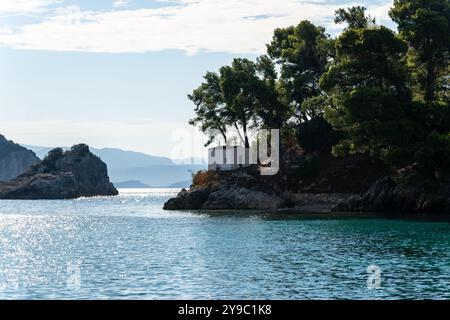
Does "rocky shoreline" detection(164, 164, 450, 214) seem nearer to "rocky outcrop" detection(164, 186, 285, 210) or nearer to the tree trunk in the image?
"rocky outcrop" detection(164, 186, 285, 210)

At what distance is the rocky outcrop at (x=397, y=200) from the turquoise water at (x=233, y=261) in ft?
34.4

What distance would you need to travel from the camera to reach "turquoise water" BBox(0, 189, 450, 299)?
3238 cm

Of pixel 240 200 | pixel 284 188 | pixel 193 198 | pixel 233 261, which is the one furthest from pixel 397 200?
pixel 233 261

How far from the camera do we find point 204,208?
109 m

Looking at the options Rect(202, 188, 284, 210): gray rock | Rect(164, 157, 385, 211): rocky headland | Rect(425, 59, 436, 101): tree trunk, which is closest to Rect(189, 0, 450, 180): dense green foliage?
Rect(425, 59, 436, 101): tree trunk

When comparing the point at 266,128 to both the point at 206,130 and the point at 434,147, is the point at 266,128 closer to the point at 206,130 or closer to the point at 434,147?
the point at 206,130

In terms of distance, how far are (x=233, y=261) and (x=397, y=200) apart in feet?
151

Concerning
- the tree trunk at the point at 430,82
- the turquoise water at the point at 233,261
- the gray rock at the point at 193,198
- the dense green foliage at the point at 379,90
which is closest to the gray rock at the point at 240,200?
the gray rock at the point at 193,198

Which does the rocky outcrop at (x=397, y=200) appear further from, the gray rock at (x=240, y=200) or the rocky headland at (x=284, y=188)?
the gray rock at (x=240, y=200)

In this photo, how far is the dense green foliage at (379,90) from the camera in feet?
261

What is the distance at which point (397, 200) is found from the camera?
8519 centimetres

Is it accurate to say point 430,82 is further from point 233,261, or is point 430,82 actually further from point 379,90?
point 233,261

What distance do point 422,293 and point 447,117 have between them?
53915mm

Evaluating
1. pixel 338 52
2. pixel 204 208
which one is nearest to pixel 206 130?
pixel 204 208
